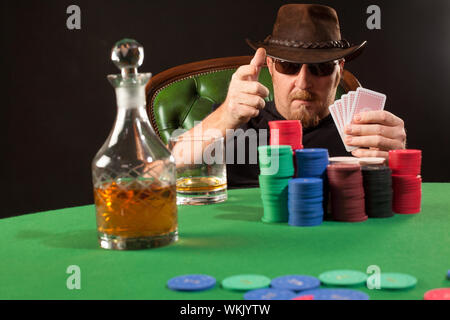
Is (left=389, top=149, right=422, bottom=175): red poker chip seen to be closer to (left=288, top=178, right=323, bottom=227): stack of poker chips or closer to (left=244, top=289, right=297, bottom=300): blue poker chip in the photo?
(left=288, top=178, right=323, bottom=227): stack of poker chips

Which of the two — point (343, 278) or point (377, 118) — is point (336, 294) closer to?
point (343, 278)

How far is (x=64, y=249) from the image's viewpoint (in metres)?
1.25

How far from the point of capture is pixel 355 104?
2.27 metres

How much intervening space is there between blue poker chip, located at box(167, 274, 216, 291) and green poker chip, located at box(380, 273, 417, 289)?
0.28 meters

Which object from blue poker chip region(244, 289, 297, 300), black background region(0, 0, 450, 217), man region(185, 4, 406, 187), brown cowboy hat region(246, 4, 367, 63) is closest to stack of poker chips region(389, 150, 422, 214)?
blue poker chip region(244, 289, 297, 300)

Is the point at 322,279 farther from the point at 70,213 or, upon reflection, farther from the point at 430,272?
the point at 70,213

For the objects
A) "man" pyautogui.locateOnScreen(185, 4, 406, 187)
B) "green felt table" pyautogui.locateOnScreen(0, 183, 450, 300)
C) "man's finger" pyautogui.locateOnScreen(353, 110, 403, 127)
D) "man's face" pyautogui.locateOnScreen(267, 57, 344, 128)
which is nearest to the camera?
"green felt table" pyautogui.locateOnScreen(0, 183, 450, 300)

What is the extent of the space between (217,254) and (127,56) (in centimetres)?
46

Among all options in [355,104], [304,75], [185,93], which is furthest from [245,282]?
[185,93]

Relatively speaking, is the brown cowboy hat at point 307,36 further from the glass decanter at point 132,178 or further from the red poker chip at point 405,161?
the glass decanter at point 132,178

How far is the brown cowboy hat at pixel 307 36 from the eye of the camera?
8.99 ft

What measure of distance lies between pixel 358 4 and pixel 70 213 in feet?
9.74

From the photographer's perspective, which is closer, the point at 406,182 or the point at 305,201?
the point at 305,201

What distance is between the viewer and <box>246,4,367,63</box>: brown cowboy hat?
274 cm
